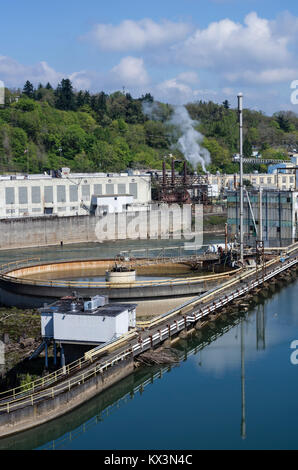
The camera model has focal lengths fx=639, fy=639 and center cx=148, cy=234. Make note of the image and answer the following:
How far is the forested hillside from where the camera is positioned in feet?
360

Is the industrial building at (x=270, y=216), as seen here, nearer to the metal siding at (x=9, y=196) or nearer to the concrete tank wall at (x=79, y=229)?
the concrete tank wall at (x=79, y=229)

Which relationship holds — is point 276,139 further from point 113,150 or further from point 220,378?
point 220,378

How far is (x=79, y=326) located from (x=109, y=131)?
4283 inches

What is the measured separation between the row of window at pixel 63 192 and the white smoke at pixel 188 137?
39.6m

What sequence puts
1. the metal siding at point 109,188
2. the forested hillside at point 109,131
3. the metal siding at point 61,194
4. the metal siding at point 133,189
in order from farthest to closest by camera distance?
1. the forested hillside at point 109,131
2. the metal siding at point 133,189
3. the metal siding at point 109,188
4. the metal siding at point 61,194

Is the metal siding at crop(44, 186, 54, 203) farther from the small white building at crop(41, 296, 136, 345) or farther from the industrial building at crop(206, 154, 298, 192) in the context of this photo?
the small white building at crop(41, 296, 136, 345)

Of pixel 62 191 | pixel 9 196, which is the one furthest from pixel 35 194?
pixel 62 191

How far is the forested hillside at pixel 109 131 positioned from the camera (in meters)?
110

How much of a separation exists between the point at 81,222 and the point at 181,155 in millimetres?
68940

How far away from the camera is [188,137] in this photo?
135 meters

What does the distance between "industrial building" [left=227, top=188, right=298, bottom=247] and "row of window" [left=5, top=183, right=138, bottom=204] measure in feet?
86.7

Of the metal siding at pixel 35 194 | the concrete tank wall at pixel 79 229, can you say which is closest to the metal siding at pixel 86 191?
the metal siding at pixel 35 194

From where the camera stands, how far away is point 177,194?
84500mm

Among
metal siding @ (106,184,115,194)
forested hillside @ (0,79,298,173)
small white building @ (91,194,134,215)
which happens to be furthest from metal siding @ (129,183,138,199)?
forested hillside @ (0,79,298,173)
